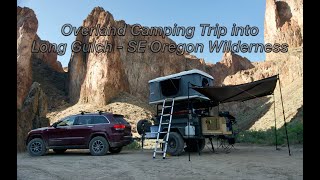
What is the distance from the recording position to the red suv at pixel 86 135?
534 inches

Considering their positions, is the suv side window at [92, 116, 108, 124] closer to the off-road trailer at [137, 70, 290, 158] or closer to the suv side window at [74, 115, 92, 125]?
the suv side window at [74, 115, 92, 125]

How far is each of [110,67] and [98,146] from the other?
3949cm

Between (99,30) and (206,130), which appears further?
(99,30)

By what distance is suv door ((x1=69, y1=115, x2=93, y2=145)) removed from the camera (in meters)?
13.7

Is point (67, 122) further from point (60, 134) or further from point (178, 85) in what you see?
point (178, 85)

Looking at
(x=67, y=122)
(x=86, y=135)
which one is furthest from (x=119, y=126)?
(x=67, y=122)

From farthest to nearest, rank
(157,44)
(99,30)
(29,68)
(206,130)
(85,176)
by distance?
(157,44) → (99,30) → (29,68) → (206,130) → (85,176)

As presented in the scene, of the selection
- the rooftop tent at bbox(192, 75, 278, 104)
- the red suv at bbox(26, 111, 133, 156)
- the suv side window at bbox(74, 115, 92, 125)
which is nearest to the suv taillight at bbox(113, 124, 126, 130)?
the red suv at bbox(26, 111, 133, 156)

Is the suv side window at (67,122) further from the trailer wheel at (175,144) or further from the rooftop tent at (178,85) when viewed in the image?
the trailer wheel at (175,144)
